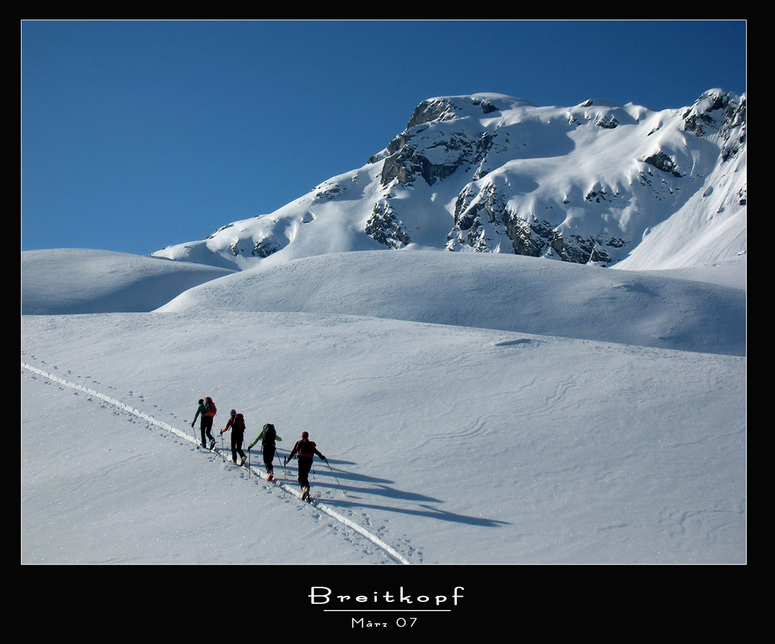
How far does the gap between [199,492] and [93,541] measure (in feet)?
5.67

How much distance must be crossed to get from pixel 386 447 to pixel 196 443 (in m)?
3.92

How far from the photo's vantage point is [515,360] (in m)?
15.5

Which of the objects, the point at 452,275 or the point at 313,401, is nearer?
the point at 313,401

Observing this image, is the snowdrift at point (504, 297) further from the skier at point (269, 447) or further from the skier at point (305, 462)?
the skier at point (305, 462)

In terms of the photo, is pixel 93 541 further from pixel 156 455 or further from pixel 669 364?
pixel 669 364

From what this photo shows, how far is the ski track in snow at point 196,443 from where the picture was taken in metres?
7.13

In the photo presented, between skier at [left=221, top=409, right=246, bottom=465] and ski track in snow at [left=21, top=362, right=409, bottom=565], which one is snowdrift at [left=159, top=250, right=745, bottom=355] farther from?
skier at [left=221, top=409, right=246, bottom=465]

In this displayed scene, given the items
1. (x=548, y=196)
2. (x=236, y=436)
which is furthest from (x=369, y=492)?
(x=548, y=196)

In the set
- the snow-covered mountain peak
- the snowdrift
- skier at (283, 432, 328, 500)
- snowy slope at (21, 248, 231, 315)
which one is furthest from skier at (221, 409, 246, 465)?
the snow-covered mountain peak

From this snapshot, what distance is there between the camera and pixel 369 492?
8758 mm

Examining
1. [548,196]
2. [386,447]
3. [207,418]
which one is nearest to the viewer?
[386,447]

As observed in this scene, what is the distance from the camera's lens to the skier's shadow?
789 centimetres

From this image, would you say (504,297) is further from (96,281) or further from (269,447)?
(96,281)
